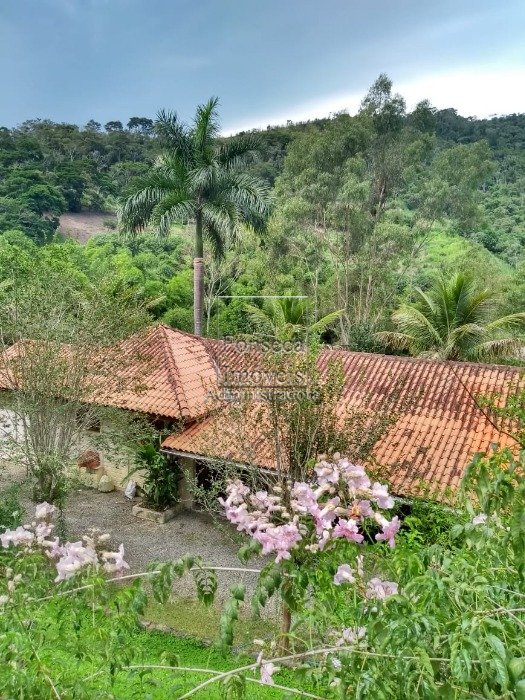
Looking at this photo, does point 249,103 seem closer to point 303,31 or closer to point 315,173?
point 315,173

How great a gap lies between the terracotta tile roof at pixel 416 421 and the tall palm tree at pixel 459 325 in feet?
13.0

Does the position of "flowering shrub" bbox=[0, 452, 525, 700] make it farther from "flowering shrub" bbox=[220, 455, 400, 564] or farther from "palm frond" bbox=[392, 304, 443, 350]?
"palm frond" bbox=[392, 304, 443, 350]

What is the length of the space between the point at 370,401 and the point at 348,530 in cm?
627

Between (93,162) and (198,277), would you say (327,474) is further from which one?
(93,162)

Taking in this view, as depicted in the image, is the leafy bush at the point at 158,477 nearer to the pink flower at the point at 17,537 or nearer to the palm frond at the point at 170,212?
the palm frond at the point at 170,212

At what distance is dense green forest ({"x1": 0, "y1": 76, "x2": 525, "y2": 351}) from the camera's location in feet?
70.0

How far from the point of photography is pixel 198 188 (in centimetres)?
1497

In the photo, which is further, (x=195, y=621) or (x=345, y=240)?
(x=345, y=240)

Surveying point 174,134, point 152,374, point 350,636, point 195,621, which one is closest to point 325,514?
point 350,636

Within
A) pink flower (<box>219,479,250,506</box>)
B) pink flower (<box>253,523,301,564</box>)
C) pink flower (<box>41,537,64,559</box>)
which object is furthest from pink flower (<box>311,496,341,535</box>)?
pink flower (<box>41,537,64,559</box>)

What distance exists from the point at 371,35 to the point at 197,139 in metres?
6.67

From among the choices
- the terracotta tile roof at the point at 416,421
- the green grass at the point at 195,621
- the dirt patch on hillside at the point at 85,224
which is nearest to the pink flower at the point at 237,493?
the terracotta tile roof at the point at 416,421

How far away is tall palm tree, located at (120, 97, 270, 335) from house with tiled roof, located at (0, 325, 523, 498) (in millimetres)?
3691

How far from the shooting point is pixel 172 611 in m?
8.20
